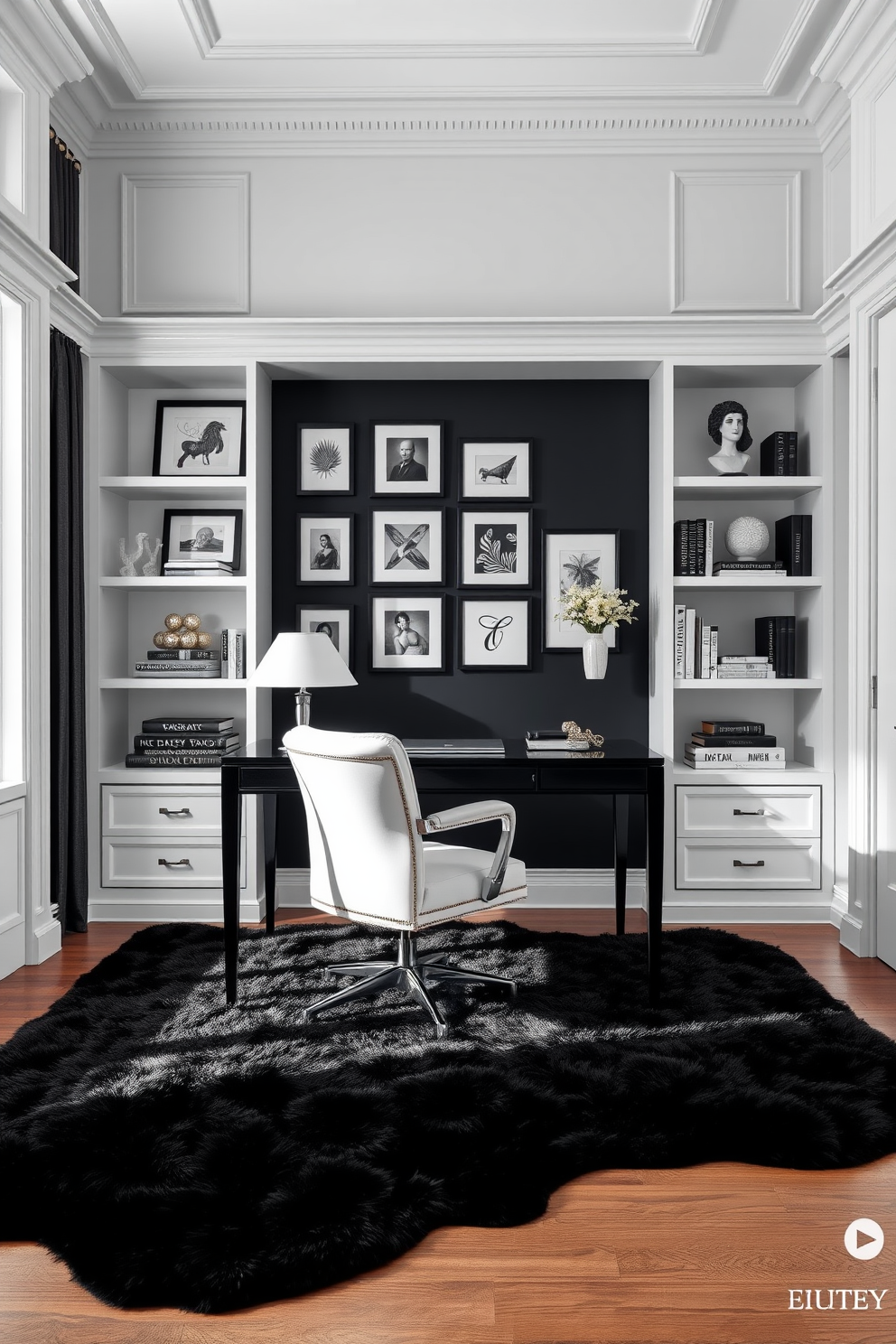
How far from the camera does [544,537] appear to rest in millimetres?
4406

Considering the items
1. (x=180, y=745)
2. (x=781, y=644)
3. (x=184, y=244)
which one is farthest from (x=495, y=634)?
(x=184, y=244)

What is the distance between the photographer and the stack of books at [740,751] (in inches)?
163

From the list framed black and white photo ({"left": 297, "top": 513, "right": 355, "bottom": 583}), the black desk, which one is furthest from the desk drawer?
framed black and white photo ({"left": 297, "top": 513, "right": 355, "bottom": 583})

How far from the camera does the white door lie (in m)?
3.48

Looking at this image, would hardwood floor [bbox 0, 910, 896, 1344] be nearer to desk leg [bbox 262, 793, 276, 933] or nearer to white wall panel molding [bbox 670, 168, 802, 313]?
desk leg [bbox 262, 793, 276, 933]

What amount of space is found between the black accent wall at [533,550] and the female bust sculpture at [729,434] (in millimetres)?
341

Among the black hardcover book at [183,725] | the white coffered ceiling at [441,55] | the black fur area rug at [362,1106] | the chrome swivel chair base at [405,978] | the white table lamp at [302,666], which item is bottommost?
the black fur area rug at [362,1106]

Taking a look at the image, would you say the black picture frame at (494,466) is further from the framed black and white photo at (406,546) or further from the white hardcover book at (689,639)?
the white hardcover book at (689,639)

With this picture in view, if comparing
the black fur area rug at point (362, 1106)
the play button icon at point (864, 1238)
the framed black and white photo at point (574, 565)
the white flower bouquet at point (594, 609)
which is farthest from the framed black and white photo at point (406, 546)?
the play button icon at point (864, 1238)

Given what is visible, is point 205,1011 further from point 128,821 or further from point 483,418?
point 483,418

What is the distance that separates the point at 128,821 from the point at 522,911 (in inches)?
71.3

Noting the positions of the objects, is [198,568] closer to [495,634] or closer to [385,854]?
[495,634]

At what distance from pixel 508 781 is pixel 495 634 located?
1434mm

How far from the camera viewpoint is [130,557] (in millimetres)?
4305
